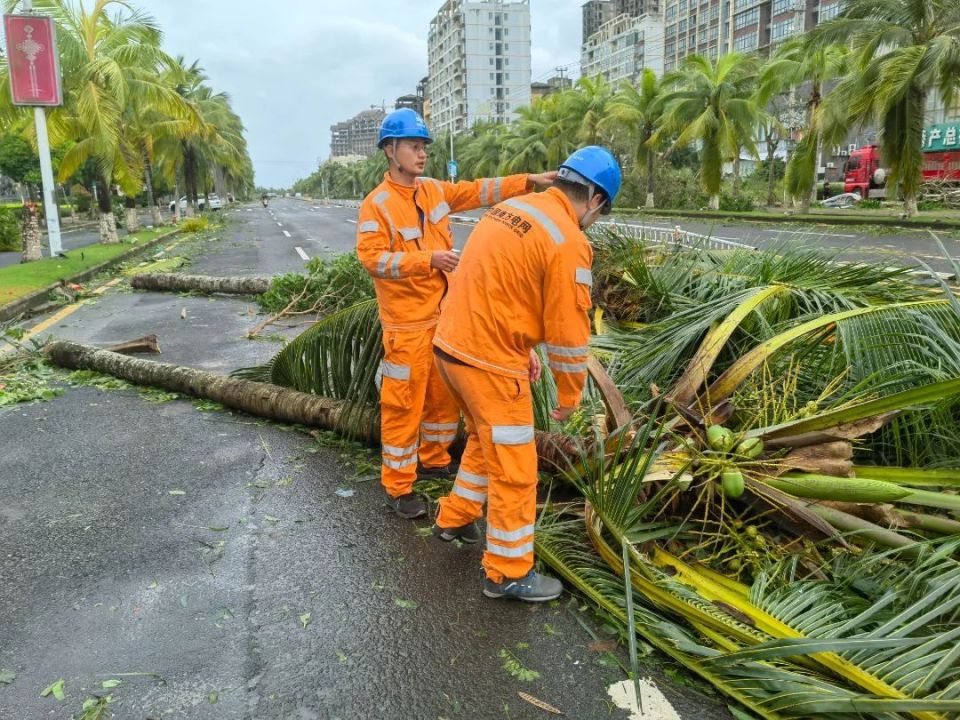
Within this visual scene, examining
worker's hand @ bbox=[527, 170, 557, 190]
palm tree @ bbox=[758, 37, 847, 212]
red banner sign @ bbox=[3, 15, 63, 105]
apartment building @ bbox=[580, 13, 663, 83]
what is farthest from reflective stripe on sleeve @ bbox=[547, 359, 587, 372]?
apartment building @ bbox=[580, 13, 663, 83]

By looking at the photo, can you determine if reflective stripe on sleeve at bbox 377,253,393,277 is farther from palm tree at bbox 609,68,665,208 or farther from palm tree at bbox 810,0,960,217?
palm tree at bbox 609,68,665,208

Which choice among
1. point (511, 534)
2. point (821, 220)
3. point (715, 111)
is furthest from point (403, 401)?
point (715, 111)

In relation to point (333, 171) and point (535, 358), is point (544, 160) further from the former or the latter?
point (333, 171)

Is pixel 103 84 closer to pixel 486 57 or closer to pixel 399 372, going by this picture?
pixel 399 372

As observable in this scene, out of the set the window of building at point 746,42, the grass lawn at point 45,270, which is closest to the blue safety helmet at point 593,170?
the grass lawn at point 45,270

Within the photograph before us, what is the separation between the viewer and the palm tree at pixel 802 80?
2244cm

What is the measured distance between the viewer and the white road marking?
Result: 220cm

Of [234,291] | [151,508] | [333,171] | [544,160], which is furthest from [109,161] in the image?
[333,171]

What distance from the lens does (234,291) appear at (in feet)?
37.2

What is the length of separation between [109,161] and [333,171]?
128008 millimetres

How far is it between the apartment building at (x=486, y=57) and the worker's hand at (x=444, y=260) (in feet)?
365

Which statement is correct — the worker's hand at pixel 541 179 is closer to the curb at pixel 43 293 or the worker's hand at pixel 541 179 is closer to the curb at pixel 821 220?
the curb at pixel 43 293

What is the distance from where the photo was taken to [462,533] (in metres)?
3.38

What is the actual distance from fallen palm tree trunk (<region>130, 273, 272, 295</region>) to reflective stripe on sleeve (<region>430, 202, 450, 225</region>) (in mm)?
7177
